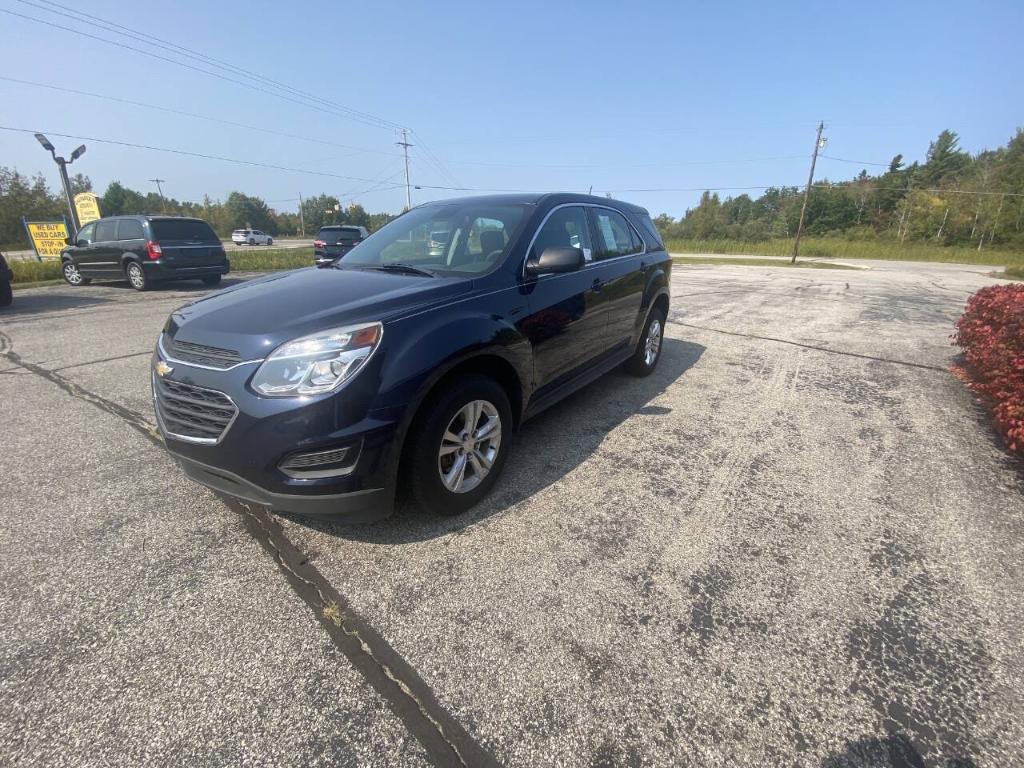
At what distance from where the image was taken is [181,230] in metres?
11.4

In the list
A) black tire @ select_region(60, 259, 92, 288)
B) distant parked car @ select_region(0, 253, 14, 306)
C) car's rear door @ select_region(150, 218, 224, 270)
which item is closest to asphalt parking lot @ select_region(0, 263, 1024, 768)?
distant parked car @ select_region(0, 253, 14, 306)

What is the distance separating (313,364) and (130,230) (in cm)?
1281

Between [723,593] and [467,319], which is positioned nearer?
[723,593]

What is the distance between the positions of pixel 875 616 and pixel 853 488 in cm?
127

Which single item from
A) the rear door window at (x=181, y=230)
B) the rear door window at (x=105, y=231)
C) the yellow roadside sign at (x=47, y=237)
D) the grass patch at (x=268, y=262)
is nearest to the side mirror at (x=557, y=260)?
the rear door window at (x=181, y=230)

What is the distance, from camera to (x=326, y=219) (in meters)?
91.4

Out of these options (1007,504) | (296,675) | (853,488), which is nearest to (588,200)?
(853,488)

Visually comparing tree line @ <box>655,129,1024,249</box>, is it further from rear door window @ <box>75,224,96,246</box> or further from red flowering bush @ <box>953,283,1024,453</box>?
rear door window @ <box>75,224,96,246</box>

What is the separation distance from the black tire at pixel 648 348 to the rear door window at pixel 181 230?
11.6 meters

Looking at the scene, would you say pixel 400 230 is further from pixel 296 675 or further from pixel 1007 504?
pixel 1007 504

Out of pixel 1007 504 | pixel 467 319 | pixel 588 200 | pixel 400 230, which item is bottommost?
pixel 1007 504

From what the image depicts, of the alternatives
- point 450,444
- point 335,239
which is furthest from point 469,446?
point 335,239

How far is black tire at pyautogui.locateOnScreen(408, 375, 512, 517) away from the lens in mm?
2326

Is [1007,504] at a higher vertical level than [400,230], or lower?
lower
